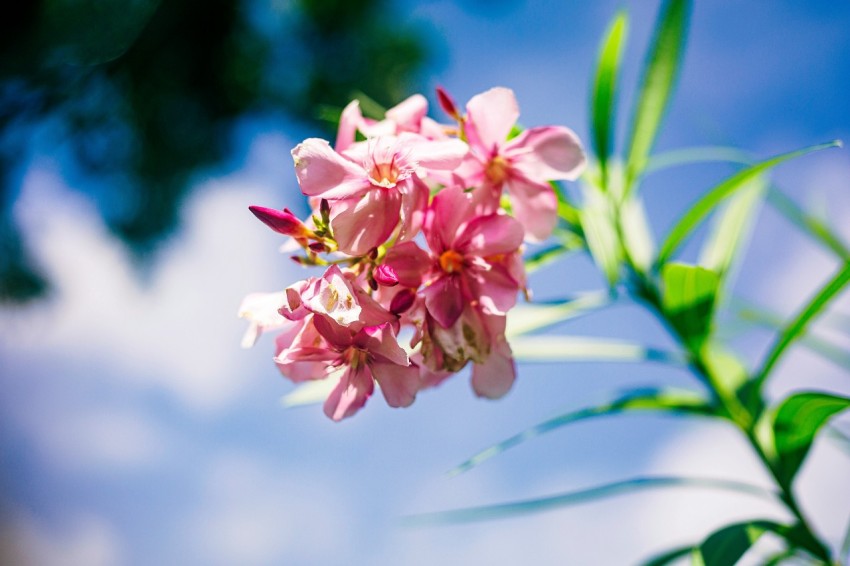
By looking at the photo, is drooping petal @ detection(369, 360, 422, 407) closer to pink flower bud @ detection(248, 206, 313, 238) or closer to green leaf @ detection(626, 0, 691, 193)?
pink flower bud @ detection(248, 206, 313, 238)

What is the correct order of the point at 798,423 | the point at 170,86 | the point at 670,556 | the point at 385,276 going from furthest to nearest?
1. the point at 170,86
2. the point at 670,556
3. the point at 798,423
4. the point at 385,276

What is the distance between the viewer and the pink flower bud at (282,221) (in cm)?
40

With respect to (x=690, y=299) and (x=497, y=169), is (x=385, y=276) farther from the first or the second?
(x=690, y=299)

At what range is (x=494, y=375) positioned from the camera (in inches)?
17.7

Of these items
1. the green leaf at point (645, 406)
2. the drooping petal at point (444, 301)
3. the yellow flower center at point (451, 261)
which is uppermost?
the yellow flower center at point (451, 261)

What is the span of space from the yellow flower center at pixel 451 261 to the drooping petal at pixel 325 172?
67 mm

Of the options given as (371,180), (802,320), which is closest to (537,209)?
(371,180)

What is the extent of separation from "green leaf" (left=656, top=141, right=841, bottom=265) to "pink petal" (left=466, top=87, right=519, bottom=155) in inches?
7.8

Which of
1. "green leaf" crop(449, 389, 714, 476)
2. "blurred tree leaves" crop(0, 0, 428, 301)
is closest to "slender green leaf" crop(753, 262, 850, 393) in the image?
"green leaf" crop(449, 389, 714, 476)

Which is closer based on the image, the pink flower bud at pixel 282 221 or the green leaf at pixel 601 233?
the pink flower bud at pixel 282 221

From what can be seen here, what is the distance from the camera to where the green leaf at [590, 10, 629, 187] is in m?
0.69

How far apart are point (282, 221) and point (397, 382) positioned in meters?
0.12

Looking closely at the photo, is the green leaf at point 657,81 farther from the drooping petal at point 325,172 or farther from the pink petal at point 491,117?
the drooping petal at point 325,172

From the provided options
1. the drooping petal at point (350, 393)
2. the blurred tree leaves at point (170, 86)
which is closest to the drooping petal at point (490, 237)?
the drooping petal at point (350, 393)
